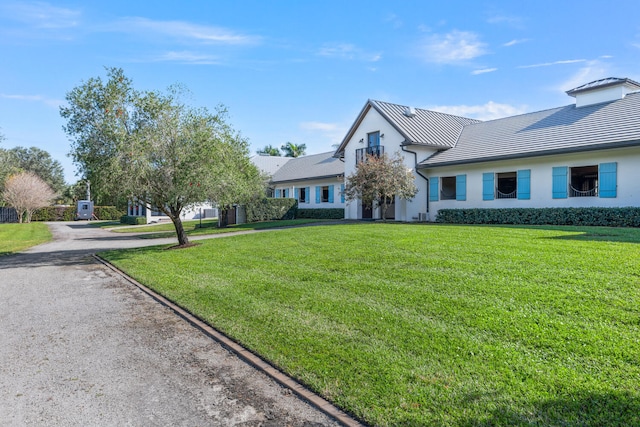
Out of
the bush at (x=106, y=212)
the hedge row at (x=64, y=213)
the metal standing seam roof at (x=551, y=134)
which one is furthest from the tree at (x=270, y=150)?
the metal standing seam roof at (x=551, y=134)

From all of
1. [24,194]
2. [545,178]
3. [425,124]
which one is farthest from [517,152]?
[24,194]

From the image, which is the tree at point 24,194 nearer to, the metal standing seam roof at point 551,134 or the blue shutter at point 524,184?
the metal standing seam roof at point 551,134

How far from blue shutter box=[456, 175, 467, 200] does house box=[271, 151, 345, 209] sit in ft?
26.6

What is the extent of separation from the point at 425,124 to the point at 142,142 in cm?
1670

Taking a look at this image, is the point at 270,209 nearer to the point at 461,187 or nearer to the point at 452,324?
the point at 461,187

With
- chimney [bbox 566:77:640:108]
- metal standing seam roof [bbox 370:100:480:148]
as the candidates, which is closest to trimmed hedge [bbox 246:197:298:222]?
metal standing seam roof [bbox 370:100:480:148]

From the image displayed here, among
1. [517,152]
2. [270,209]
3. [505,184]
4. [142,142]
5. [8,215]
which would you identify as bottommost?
[8,215]

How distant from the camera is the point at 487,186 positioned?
1938 cm

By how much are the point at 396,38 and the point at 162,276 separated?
10717 millimetres

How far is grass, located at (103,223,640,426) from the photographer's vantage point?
Result: 3.23 m

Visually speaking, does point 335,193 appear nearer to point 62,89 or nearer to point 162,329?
point 62,89

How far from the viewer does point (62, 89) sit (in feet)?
40.2

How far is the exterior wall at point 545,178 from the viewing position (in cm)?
1501

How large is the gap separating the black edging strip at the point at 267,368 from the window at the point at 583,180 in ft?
52.9
